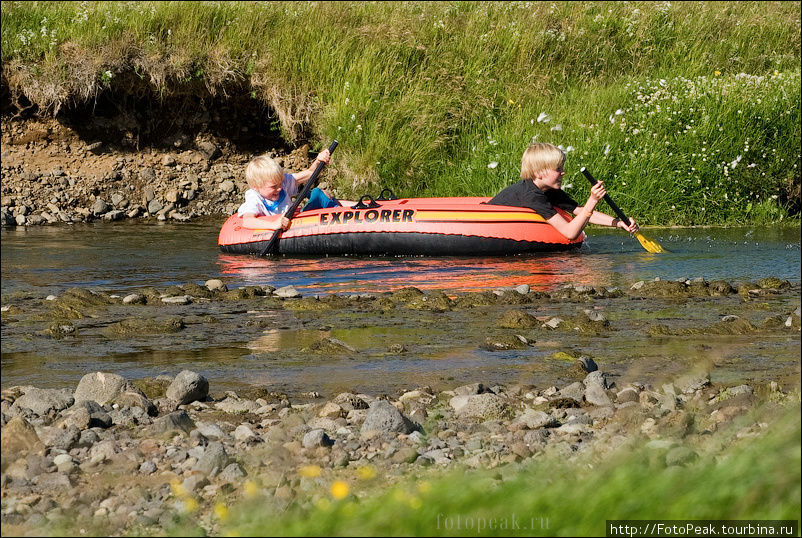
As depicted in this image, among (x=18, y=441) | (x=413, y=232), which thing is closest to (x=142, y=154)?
(x=413, y=232)

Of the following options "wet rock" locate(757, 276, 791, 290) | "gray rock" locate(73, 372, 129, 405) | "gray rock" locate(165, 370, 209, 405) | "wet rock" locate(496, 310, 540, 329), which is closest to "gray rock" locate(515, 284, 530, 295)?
"wet rock" locate(496, 310, 540, 329)

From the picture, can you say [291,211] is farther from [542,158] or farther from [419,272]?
[542,158]

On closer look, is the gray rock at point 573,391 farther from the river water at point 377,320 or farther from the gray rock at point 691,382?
the gray rock at point 691,382

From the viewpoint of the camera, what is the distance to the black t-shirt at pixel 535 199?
11.9m

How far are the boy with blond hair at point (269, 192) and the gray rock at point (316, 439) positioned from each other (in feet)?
24.6

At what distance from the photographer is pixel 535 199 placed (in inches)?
470

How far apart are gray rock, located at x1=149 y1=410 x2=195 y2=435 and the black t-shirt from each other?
287 inches

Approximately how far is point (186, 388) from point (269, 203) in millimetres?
7200

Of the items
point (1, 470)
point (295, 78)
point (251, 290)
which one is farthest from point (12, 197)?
point (1, 470)

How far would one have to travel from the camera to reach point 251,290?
9617mm

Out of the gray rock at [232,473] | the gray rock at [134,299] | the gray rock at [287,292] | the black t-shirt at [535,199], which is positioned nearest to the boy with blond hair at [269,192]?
the black t-shirt at [535,199]

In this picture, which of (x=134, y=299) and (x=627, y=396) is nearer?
(x=627, y=396)

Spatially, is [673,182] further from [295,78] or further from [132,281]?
[132,281]

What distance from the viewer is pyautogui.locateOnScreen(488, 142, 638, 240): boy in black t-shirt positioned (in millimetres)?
11562
